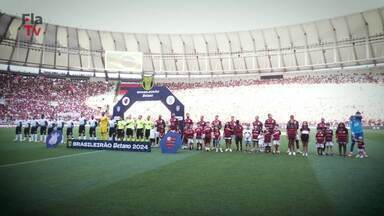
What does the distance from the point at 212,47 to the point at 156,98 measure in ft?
128

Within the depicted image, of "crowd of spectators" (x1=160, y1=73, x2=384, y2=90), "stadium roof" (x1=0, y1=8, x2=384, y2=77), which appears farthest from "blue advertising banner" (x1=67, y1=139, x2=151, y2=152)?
"stadium roof" (x1=0, y1=8, x2=384, y2=77)

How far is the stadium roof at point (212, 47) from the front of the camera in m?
46.3

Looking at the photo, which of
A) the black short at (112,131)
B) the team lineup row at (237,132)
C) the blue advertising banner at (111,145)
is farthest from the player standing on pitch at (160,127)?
the blue advertising banner at (111,145)

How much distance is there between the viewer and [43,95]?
46.0m

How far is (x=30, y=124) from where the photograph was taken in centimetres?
2066

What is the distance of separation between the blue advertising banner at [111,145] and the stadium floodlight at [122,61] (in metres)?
33.3

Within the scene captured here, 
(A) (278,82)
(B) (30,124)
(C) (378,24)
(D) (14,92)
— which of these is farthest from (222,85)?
(B) (30,124)

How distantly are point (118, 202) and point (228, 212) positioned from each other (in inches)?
85.4

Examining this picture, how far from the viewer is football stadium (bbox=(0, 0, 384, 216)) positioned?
642 cm

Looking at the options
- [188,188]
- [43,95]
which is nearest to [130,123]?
[188,188]

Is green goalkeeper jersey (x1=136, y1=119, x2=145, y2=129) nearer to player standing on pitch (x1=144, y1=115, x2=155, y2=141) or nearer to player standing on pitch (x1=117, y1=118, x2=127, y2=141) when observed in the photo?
player standing on pitch (x1=144, y1=115, x2=155, y2=141)

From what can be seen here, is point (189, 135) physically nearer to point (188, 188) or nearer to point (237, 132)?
point (237, 132)

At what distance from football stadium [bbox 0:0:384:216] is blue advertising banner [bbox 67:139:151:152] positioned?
0.24 ft

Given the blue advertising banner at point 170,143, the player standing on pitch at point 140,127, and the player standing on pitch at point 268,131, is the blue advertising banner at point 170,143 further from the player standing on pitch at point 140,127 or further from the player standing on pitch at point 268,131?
the player standing on pitch at point 268,131
